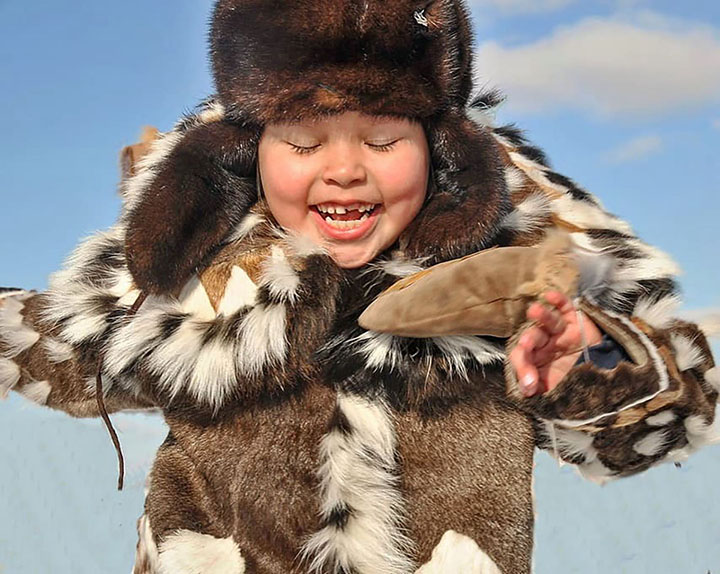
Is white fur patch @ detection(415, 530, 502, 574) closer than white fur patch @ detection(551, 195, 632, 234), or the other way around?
white fur patch @ detection(415, 530, 502, 574)

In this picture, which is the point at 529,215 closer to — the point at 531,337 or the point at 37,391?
the point at 531,337

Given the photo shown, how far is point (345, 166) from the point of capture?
1423 millimetres

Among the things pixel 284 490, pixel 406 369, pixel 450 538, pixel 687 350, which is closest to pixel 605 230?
pixel 687 350

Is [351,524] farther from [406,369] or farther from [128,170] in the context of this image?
[128,170]

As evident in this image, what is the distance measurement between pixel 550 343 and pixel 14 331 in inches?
42.8

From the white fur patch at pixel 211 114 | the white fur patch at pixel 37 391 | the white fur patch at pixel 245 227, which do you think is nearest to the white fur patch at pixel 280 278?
the white fur patch at pixel 245 227

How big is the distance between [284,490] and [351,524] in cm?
12

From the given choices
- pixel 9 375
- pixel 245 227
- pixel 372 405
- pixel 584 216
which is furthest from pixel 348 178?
pixel 9 375

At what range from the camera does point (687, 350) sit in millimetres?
1423

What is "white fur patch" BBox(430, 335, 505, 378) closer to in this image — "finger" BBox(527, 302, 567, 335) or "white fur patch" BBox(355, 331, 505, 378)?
"white fur patch" BBox(355, 331, 505, 378)

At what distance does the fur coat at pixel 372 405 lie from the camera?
1.37 m

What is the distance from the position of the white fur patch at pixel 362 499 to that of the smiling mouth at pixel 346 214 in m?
0.31

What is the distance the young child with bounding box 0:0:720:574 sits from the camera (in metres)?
1.37

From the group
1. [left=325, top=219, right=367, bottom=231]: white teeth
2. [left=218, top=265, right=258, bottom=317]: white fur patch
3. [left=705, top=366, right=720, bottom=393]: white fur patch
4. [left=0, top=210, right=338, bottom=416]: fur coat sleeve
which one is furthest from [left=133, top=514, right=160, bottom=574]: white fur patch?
[left=705, top=366, right=720, bottom=393]: white fur patch
